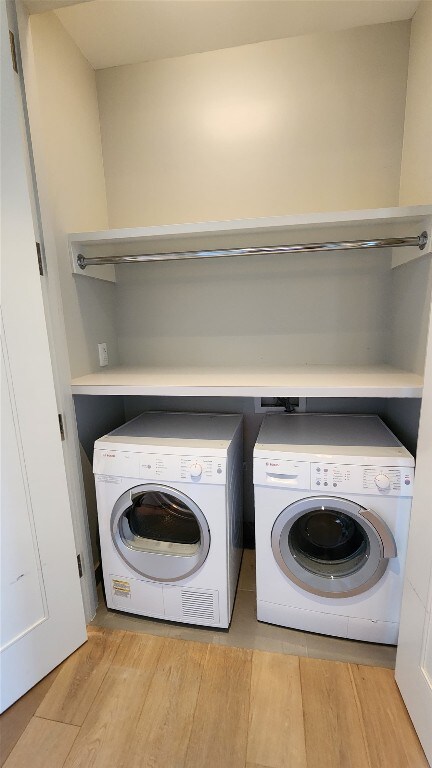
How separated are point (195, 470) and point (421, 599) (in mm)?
851

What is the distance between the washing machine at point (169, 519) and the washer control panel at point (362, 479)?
1.19 ft

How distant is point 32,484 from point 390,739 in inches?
57.9

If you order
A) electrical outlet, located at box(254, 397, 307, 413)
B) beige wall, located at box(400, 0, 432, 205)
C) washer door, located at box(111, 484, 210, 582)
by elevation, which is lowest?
washer door, located at box(111, 484, 210, 582)

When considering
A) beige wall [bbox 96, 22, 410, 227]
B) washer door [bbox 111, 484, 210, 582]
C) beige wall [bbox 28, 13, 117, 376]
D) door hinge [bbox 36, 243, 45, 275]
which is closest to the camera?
door hinge [bbox 36, 243, 45, 275]

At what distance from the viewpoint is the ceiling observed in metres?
1.36

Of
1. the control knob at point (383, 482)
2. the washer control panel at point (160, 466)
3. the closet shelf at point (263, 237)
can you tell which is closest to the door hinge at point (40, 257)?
the closet shelf at point (263, 237)

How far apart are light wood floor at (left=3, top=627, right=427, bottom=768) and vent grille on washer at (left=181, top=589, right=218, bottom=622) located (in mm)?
105

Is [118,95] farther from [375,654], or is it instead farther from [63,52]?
[375,654]

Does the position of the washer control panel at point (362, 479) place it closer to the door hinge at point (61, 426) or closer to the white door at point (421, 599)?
the white door at point (421, 599)

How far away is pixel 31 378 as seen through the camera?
114cm

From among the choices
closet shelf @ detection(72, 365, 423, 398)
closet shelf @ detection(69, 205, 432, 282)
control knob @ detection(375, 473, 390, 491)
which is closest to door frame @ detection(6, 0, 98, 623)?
closet shelf @ detection(72, 365, 423, 398)

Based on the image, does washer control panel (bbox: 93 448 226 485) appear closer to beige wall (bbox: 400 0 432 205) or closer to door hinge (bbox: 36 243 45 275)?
door hinge (bbox: 36 243 45 275)

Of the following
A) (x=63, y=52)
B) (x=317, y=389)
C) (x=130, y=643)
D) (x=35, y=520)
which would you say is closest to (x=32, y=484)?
(x=35, y=520)

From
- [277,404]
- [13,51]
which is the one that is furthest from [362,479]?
[13,51]
